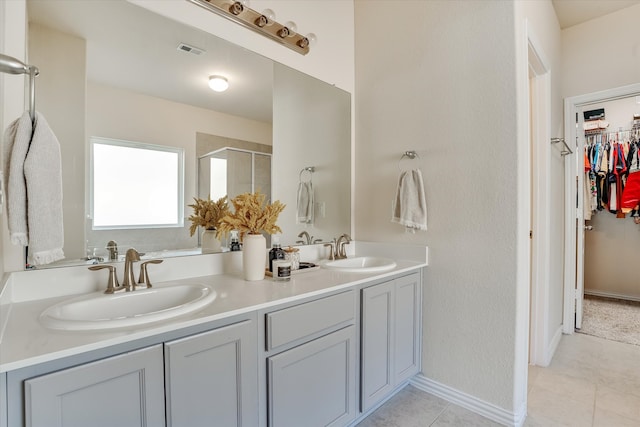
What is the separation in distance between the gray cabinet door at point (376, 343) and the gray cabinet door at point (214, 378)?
2.08ft

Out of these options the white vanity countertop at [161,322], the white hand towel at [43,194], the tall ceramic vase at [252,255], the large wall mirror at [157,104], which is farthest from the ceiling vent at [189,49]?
the white vanity countertop at [161,322]

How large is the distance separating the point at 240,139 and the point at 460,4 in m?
1.53

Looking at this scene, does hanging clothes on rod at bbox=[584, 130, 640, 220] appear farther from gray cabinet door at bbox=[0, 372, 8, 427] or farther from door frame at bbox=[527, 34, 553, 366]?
gray cabinet door at bbox=[0, 372, 8, 427]

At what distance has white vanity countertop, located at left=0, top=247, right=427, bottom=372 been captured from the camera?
28.5 inches

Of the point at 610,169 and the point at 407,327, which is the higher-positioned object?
the point at 610,169

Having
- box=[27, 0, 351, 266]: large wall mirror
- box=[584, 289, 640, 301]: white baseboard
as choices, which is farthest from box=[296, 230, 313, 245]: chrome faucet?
box=[584, 289, 640, 301]: white baseboard

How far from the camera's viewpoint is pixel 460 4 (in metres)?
1.84

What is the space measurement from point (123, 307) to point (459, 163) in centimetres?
181

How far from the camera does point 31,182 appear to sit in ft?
2.72

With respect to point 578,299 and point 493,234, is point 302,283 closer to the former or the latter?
point 493,234

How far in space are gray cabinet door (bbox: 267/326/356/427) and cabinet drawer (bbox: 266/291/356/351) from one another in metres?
0.05

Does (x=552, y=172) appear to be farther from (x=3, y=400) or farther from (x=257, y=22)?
(x=3, y=400)

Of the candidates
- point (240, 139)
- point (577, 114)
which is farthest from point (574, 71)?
point (240, 139)

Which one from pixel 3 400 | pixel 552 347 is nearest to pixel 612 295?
pixel 552 347
